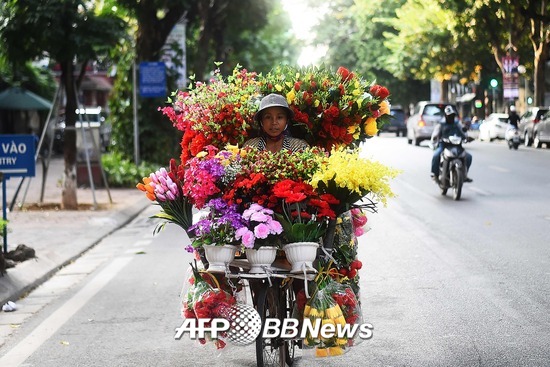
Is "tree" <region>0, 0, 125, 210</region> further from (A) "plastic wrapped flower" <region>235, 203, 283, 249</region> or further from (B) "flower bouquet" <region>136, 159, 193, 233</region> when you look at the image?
(A) "plastic wrapped flower" <region>235, 203, 283, 249</region>

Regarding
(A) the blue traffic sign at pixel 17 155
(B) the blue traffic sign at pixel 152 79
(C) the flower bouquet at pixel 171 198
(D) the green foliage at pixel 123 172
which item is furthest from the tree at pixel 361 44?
(C) the flower bouquet at pixel 171 198

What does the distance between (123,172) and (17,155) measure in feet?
42.0

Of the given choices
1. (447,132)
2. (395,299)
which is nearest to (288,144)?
(395,299)

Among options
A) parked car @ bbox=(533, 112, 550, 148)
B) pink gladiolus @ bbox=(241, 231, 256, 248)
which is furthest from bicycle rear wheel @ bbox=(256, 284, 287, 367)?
parked car @ bbox=(533, 112, 550, 148)

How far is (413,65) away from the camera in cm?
6519

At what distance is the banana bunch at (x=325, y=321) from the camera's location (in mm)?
5875

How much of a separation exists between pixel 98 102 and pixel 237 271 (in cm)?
7229

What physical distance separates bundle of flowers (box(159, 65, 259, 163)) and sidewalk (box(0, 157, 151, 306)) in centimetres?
339

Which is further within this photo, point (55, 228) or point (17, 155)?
point (55, 228)

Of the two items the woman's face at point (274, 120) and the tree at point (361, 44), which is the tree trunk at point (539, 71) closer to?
the tree at point (361, 44)

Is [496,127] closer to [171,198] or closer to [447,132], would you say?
[447,132]

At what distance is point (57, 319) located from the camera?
28.6 ft

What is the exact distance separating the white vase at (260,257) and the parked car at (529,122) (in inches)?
1412

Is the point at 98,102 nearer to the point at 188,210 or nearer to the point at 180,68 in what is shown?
the point at 180,68
